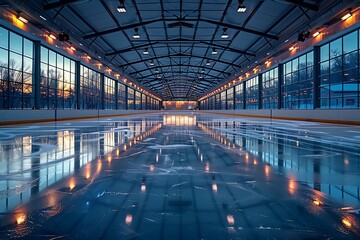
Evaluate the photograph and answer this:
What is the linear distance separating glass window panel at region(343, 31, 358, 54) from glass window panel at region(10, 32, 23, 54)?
22032mm

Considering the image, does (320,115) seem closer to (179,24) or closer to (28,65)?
(179,24)

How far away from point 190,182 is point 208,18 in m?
18.6

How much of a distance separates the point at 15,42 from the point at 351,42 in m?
22.1

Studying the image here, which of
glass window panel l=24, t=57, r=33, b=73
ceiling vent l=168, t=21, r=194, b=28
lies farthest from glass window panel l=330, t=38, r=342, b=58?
glass window panel l=24, t=57, r=33, b=73

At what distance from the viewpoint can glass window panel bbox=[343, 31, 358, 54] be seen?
16.0m

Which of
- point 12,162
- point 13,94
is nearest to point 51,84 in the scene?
point 13,94

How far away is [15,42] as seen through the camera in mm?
16500

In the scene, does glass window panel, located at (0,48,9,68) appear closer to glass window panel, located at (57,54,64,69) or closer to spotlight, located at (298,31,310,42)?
glass window panel, located at (57,54,64,69)

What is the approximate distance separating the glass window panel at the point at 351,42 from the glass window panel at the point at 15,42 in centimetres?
2203

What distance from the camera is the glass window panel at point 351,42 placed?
16.0 m

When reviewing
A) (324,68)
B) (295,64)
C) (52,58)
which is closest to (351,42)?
(324,68)

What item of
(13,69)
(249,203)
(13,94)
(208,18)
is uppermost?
(208,18)

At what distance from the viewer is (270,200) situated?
2.64 m

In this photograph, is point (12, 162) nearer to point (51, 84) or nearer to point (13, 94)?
point (13, 94)
